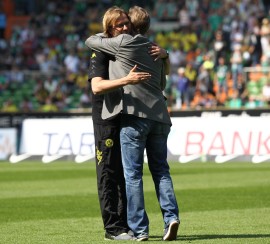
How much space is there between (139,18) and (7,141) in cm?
1795

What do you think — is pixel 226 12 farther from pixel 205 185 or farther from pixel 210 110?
pixel 205 185

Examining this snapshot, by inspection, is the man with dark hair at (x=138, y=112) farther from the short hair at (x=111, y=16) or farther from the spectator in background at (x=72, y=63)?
the spectator in background at (x=72, y=63)

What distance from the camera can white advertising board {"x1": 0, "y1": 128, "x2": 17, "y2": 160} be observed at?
87.7 ft

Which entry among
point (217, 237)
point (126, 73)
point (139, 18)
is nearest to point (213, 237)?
point (217, 237)

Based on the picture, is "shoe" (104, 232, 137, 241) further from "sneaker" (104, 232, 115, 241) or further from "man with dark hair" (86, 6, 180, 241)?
"man with dark hair" (86, 6, 180, 241)

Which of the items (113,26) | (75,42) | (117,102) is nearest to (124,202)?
(117,102)

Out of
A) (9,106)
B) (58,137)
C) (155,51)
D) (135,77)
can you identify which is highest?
(155,51)

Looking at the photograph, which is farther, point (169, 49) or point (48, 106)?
point (169, 49)

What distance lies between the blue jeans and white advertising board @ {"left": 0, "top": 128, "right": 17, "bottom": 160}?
692 inches

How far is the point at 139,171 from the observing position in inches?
368

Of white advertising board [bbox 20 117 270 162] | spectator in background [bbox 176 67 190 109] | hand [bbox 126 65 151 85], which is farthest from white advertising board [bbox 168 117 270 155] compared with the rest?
hand [bbox 126 65 151 85]

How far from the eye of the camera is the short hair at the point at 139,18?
9219mm

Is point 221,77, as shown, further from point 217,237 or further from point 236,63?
point 217,237

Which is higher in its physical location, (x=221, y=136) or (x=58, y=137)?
(x=221, y=136)
